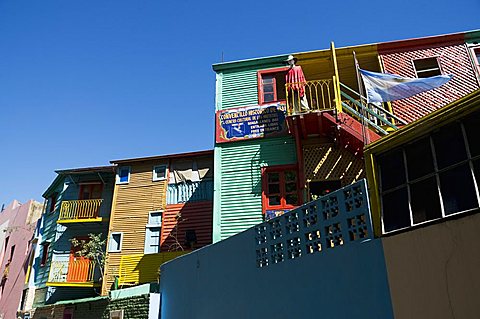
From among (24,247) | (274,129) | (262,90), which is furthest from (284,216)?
(24,247)

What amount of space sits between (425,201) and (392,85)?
13.0 ft

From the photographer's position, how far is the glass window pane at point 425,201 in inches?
185

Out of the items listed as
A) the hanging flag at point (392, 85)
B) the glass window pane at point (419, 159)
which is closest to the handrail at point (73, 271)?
the hanging flag at point (392, 85)

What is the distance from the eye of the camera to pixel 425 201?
15.9 ft

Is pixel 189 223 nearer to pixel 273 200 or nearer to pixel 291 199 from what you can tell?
pixel 273 200

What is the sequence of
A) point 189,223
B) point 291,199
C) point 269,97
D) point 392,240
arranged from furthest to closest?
point 189,223 → point 269,97 → point 291,199 → point 392,240

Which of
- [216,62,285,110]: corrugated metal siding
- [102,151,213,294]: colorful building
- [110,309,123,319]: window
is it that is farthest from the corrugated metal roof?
[110,309,123,319]: window

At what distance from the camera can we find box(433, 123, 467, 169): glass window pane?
460 centimetres

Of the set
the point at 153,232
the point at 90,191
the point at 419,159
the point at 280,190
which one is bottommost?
the point at 419,159

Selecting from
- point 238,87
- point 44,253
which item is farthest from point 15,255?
point 238,87

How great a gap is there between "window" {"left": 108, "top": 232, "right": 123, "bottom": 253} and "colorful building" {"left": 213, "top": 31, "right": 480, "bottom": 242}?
7.18m

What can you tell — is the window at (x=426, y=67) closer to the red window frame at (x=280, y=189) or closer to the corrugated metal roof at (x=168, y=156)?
the red window frame at (x=280, y=189)

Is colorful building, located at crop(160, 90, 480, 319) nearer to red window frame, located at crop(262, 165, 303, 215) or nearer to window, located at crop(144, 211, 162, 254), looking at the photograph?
red window frame, located at crop(262, 165, 303, 215)

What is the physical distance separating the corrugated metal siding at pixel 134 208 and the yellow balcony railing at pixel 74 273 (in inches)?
55.0
